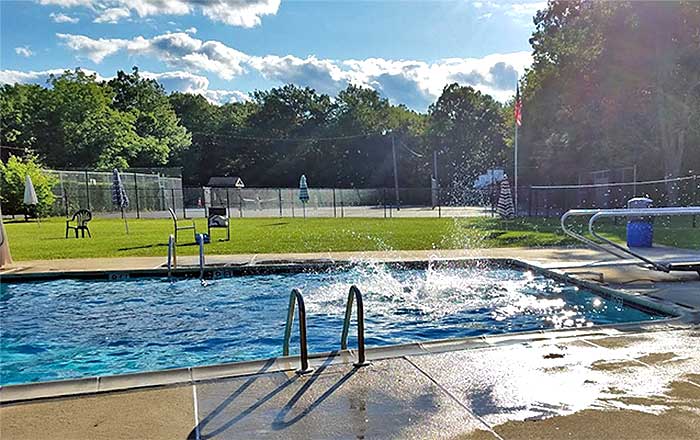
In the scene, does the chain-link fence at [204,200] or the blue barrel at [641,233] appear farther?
the chain-link fence at [204,200]

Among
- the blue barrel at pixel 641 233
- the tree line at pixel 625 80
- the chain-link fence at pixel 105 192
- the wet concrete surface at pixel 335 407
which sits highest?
the tree line at pixel 625 80

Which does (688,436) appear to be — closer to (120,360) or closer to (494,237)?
(120,360)

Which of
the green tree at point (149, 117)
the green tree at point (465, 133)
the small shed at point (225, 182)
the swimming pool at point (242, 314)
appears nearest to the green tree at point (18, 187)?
the swimming pool at point (242, 314)

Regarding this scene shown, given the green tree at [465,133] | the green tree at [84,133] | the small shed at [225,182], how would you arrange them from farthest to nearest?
the green tree at [465,133], the small shed at [225,182], the green tree at [84,133]

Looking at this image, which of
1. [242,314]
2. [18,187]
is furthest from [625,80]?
[18,187]

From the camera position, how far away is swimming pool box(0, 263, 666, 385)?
5703 millimetres

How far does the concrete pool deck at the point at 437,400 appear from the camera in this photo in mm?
2838

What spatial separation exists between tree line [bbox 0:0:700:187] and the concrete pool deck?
20788 millimetres

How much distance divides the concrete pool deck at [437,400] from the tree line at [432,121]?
20.8m

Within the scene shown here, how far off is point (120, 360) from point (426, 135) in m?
53.3

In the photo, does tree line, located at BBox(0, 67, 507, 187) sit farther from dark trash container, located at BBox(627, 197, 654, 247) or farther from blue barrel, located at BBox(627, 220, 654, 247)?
blue barrel, located at BBox(627, 220, 654, 247)

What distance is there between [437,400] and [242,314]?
4439 millimetres

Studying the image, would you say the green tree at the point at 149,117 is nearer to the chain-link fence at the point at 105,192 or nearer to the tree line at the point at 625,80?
the chain-link fence at the point at 105,192

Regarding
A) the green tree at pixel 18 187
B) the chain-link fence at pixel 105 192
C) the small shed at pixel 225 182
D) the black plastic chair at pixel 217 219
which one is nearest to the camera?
the black plastic chair at pixel 217 219
